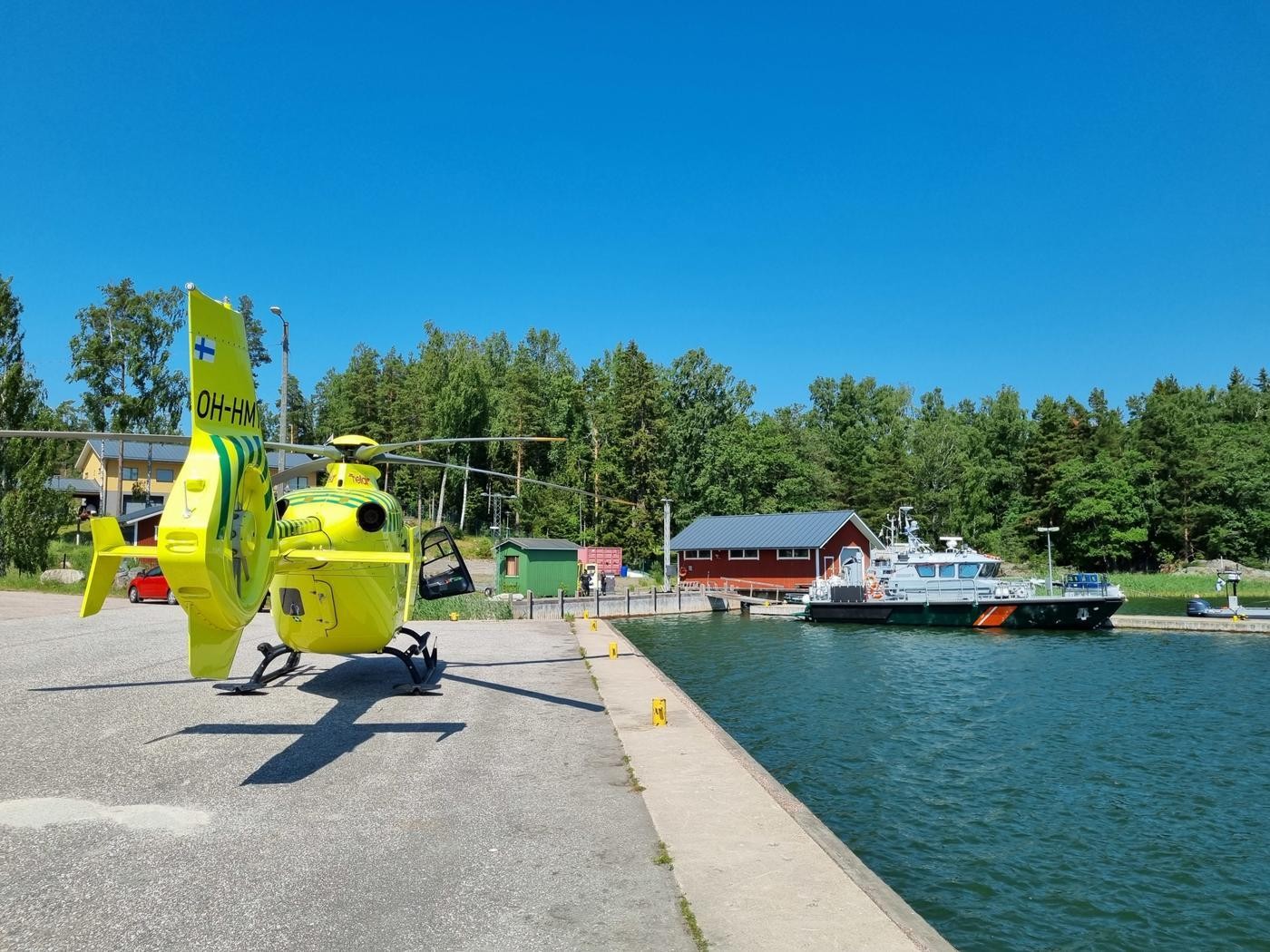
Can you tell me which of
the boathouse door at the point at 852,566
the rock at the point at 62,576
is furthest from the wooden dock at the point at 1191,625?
the rock at the point at 62,576

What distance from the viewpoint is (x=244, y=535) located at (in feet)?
25.8

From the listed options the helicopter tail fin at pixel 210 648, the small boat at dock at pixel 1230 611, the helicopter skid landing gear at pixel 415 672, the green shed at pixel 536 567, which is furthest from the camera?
the green shed at pixel 536 567

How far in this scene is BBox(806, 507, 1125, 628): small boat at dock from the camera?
34.5m

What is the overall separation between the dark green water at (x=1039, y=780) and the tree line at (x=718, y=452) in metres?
37.9

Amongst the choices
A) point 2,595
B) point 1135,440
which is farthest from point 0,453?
point 1135,440

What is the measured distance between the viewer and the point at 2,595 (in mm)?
30047

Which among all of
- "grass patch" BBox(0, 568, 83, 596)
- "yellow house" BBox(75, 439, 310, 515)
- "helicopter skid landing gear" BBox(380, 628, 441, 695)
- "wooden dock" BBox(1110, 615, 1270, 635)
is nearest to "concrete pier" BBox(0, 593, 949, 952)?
"helicopter skid landing gear" BBox(380, 628, 441, 695)

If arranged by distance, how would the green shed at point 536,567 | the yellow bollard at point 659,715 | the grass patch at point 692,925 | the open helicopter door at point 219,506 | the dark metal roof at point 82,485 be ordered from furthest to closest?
the dark metal roof at point 82,485 < the green shed at point 536,567 < the yellow bollard at point 659,715 < the open helicopter door at point 219,506 < the grass patch at point 692,925

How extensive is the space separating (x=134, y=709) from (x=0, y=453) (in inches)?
1216

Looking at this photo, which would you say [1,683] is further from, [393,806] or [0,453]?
[0,453]

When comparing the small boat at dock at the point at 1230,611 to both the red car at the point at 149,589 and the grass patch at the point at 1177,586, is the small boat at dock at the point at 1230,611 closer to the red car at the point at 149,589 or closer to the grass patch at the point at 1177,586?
the grass patch at the point at 1177,586

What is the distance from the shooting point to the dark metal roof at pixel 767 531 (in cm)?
4741

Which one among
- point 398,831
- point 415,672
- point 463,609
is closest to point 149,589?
point 463,609

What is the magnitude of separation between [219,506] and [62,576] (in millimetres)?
36094
